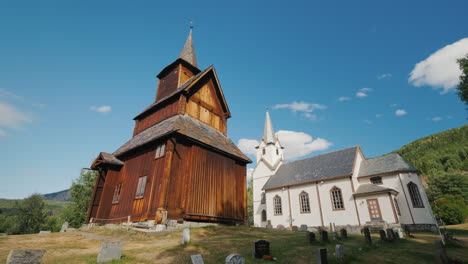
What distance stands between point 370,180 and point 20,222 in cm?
5889

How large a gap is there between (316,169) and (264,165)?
12223mm

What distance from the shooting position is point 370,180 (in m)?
26.3

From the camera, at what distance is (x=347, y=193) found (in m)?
25.7

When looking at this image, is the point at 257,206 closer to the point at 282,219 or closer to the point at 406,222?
the point at 282,219

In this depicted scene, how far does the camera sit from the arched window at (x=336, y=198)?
85.4 feet

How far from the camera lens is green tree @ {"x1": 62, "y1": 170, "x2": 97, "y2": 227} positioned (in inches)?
1310

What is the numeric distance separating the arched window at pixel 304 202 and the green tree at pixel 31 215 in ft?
156

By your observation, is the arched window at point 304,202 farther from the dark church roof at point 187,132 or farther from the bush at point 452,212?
the bush at point 452,212

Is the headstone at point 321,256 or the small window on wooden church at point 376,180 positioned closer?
the headstone at point 321,256

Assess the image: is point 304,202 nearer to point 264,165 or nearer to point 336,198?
point 336,198

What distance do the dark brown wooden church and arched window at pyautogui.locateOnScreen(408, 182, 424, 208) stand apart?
19.2 meters

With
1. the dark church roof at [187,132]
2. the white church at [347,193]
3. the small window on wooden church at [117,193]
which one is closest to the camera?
the dark church roof at [187,132]

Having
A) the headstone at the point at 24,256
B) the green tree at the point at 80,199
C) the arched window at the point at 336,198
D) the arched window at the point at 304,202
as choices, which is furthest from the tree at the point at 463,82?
the green tree at the point at 80,199

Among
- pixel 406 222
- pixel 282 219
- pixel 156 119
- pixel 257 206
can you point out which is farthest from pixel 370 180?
pixel 156 119
